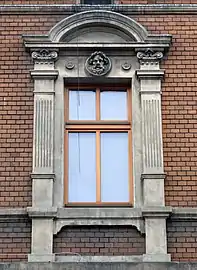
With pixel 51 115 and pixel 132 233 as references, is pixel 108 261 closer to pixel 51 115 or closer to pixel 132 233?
pixel 132 233

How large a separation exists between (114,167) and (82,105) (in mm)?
1211

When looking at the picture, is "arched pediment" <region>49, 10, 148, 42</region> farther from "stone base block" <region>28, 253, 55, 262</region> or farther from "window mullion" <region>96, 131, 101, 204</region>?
"stone base block" <region>28, 253, 55, 262</region>

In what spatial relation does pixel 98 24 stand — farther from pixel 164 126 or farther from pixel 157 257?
pixel 157 257

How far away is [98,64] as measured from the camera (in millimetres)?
12406

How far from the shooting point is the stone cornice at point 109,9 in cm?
1278

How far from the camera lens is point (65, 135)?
12.2 meters

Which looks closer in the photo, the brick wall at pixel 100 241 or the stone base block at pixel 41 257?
the stone base block at pixel 41 257

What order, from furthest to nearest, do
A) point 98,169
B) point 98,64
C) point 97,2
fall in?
point 97,2
point 98,64
point 98,169

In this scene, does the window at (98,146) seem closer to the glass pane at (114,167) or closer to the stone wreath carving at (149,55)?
the glass pane at (114,167)

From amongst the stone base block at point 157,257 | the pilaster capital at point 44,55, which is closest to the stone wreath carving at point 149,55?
the pilaster capital at point 44,55

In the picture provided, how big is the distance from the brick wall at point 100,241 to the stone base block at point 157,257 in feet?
0.57

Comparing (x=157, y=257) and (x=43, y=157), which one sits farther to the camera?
(x=43, y=157)

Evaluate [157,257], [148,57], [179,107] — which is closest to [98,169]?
[179,107]

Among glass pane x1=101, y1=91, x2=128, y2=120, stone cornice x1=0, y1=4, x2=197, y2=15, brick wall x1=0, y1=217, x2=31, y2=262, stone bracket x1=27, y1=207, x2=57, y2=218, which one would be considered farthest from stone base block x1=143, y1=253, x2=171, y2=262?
stone cornice x1=0, y1=4, x2=197, y2=15
